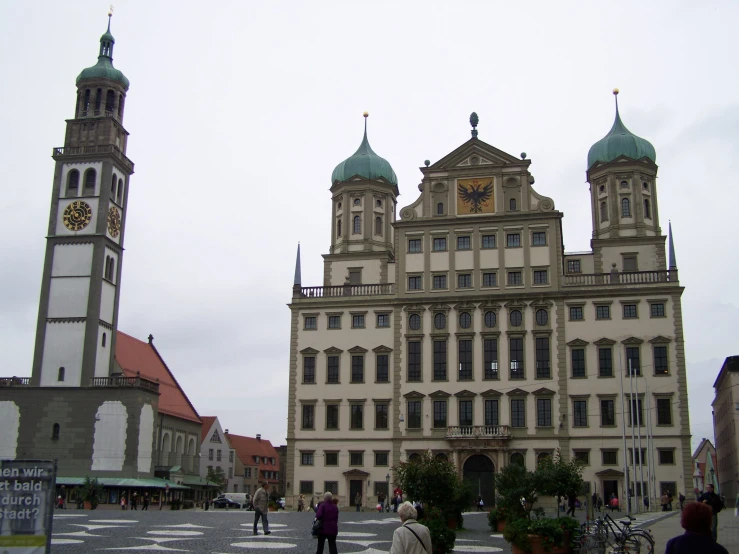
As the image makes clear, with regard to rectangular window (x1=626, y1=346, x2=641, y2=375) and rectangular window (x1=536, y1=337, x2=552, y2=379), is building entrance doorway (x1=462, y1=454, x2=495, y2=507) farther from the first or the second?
rectangular window (x1=626, y1=346, x2=641, y2=375)

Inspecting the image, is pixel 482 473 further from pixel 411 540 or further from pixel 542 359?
pixel 411 540

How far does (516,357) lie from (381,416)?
34.7ft

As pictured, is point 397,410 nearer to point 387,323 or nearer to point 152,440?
point 387,323

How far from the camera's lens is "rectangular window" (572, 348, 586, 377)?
60.5 metres

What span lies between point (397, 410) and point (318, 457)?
6734 mm

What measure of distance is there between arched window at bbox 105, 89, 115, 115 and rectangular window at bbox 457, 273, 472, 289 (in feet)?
106

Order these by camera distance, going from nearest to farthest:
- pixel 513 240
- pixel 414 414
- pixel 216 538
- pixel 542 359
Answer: pixel 216 538 < pixel 542 359 < pixel 414 414 < pixel 513 240

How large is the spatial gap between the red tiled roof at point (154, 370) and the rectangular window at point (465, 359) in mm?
28566

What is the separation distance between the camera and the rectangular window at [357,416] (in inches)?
2488

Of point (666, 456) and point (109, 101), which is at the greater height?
point (109, 101)

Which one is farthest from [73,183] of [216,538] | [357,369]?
[216,538]

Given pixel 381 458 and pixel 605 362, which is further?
pixel 381 458

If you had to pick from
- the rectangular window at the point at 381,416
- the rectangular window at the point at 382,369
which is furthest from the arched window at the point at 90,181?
the rectangular window at the point at 381,416

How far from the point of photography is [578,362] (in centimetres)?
6069
